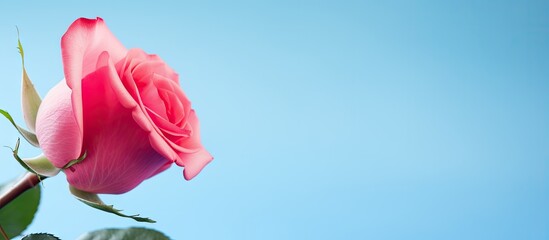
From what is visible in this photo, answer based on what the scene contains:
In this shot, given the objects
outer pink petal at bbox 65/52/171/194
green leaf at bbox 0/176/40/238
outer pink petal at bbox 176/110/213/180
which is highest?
outer pink petal at bbox 176/110/213/180

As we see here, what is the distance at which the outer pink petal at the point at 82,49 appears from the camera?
261mm

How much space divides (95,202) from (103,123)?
0.10 feet

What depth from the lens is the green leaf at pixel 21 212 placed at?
A: 1.00 feet

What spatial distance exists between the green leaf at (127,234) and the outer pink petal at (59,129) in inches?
1.1

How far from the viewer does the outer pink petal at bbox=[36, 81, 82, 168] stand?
0.88 feet

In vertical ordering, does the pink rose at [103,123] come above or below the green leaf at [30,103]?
above

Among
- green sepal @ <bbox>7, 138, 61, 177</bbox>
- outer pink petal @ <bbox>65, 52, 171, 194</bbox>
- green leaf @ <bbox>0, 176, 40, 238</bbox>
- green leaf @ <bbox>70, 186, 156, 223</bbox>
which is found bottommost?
green leaf @ <bbox>0, 176, 40, 238</bbox>

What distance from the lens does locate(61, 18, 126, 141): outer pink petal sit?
261 mm

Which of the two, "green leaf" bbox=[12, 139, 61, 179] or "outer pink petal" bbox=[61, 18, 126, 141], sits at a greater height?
"outer pink petal" bbox=[61, 18, 126, 141]

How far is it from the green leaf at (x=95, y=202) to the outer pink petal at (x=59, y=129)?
14 millimetres

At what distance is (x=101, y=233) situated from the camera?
0.28 m

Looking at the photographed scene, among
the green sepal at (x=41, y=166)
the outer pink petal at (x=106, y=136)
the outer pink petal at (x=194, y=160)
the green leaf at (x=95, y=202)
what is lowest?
the green sepal at (x=41, y=166)

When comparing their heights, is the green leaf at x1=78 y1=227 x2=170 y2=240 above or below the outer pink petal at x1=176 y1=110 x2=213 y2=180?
below

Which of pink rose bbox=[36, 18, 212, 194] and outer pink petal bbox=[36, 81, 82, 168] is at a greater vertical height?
pink rose bbox=[36, 18, 212, 194]
